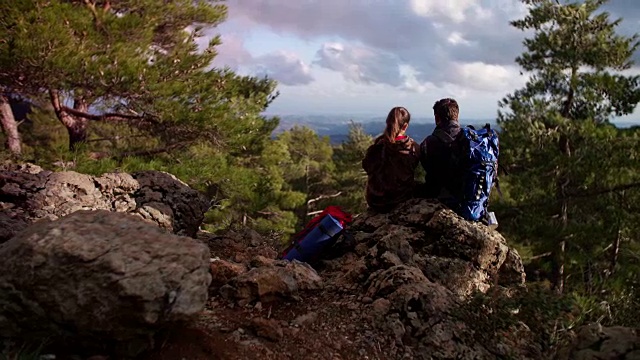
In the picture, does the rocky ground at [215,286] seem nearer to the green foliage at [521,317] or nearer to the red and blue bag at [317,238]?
the green foliage at [521,317]

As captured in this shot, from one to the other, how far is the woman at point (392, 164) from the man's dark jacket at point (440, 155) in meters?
0.14

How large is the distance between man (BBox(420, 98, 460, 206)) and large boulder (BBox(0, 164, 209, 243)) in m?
3.22

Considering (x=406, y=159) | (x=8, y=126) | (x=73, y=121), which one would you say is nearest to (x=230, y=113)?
(x=73, y=121)

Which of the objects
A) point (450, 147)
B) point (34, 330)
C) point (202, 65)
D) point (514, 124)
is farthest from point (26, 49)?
point (514, 124)

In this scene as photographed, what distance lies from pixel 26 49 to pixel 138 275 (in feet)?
18.6

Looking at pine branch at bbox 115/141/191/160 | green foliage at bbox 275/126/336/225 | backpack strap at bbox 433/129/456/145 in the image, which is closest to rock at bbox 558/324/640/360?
backpack strap at bbox 433/129/456/145

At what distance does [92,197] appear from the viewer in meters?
5.04

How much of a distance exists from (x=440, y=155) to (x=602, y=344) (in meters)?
2.54

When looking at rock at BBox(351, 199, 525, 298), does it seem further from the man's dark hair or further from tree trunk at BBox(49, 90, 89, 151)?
tree trunk at BBox(49, 90, 89, 151)

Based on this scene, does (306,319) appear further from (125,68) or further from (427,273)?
(125,68)

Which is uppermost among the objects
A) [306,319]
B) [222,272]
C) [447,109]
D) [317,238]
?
[447,109]

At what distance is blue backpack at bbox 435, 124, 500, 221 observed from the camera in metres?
4.80

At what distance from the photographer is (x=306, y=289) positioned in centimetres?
412

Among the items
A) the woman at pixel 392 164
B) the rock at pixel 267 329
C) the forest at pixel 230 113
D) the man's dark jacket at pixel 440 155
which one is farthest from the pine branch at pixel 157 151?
the rock at pixel 267 329
